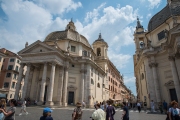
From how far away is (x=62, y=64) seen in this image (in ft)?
88.2

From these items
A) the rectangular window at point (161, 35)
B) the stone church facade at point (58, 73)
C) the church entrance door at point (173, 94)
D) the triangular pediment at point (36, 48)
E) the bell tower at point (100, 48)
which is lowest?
the church entrance door at point (173, 94)

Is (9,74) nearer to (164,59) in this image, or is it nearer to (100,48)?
(100,48)

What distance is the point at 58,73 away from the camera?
26766 mm

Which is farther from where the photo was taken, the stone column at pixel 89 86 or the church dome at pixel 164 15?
the stone column at pixel 89 86

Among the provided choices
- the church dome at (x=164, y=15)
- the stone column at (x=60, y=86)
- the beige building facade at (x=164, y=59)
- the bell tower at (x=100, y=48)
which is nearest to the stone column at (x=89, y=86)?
the stone column at (x=60, y=86)

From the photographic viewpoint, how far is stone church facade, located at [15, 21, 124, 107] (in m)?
24.5

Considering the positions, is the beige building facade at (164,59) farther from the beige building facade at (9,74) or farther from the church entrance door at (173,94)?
the beige building facade at (9,74)

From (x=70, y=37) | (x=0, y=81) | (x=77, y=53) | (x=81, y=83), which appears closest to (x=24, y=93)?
(x=81, y=83)

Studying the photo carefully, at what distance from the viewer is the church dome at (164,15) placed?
1015 inches

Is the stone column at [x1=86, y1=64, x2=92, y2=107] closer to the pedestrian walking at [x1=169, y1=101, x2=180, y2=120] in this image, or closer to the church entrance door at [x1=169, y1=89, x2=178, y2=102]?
the church entrance door at [x1=169, y1=89, x2=178, y2=102]

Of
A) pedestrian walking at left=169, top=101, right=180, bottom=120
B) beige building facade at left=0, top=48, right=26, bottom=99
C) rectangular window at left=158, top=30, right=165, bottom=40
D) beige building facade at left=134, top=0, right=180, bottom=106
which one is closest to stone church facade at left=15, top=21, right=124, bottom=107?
beige building facade at left=134, top=0, right=180, bottom=106

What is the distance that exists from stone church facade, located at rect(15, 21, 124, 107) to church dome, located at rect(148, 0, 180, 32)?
16097 mm

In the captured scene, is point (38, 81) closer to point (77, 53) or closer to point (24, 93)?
point (24, 93)

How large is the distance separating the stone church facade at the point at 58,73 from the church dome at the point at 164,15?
1610cm
